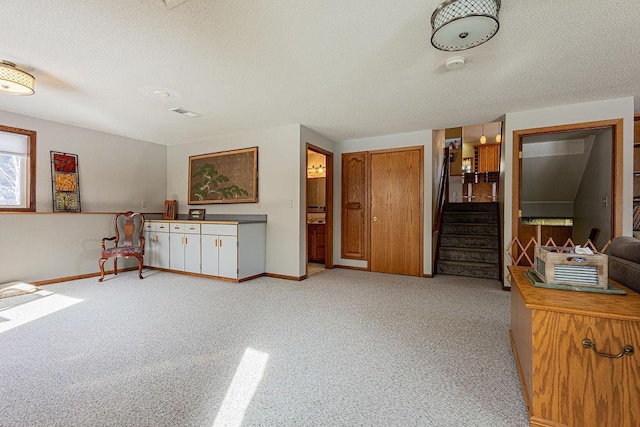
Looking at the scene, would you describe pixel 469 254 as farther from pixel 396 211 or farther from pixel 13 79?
pixel 13 79

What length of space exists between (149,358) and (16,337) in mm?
1341

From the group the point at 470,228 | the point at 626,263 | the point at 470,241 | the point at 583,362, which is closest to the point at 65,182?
the point at 583,362

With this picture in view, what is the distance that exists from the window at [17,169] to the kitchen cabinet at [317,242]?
4447 mm

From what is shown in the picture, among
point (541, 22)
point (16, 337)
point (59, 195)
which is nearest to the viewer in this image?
point (541, 22)

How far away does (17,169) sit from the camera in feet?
13.4

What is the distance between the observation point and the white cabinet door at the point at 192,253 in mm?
4711

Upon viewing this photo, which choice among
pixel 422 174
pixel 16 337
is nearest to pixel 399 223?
pixel 422 174

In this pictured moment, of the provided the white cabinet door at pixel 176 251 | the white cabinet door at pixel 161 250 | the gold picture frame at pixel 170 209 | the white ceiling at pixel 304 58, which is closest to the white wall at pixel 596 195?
the white ceiling at pixel 304 58

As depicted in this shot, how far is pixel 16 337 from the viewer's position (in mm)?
2391

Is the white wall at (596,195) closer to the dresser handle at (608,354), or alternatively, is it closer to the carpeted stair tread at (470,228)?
the carpeted stair tread at (470,228)

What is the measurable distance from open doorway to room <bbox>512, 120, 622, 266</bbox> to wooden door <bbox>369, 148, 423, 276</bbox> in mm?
1404

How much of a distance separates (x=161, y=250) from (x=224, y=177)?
1700mm

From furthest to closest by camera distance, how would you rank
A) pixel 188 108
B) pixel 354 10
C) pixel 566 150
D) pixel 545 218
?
1. pixel 545 218
2. pixel 566 150
3. pixel 188 108
4. pixel 354 10

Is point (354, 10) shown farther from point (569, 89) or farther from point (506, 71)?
point (569, 89)
